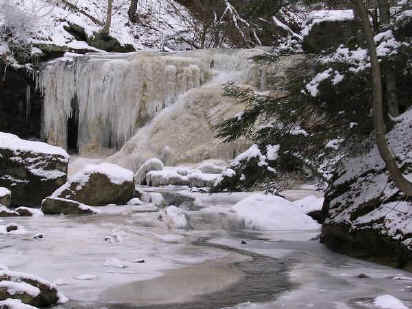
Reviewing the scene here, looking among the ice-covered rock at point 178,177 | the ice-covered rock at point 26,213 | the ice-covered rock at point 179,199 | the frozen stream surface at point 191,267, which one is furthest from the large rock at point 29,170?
the ice-covered rock at point 178,177

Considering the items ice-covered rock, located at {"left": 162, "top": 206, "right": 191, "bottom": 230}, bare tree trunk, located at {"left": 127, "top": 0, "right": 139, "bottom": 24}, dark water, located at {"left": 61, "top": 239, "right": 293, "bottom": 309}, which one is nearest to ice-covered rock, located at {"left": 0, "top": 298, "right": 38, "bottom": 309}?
dark water, located at {"left": 61, "top": 239, "right": 293, "bottom": 309}

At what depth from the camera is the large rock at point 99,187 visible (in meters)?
8.15

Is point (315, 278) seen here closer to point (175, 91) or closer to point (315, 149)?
point (315, 149)

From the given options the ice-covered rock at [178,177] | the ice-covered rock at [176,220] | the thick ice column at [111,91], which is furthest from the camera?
the thick ice column at [111,91]

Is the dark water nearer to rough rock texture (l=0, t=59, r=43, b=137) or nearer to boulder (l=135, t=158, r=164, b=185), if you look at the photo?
boulder (l=135, t=158, r=164, b=185)

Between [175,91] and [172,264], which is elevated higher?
[175,91]

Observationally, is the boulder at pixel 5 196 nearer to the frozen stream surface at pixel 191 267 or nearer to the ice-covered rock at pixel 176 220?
the frozen stream surface at pixel 191 267

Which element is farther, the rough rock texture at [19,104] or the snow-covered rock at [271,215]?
the rough rock texture at [19,104]

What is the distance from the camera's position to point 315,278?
361cm

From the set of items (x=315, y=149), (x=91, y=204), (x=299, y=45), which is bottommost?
(x=91, y=204)

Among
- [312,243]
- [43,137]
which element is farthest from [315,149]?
[43,137]

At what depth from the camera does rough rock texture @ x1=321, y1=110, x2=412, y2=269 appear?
4.13m

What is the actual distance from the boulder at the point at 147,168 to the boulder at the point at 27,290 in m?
9.84

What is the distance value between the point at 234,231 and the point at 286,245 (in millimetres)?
1126
